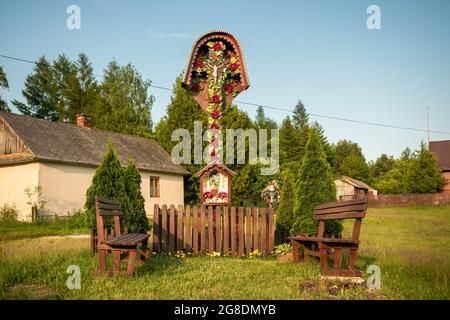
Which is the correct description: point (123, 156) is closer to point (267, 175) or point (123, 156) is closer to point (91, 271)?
point (267, 175)

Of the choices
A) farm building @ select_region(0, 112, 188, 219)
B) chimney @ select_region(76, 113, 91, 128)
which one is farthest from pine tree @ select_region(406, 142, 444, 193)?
chimney @ select_region(76, 113, 91, 128)

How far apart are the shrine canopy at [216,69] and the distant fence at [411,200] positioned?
121ft

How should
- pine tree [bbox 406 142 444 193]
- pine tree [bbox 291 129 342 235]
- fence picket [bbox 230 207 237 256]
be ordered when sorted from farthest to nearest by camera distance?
pine tree [bbox 406 142 444 193] < fence picket [bbox 230 207 237 256] < pine tree [bbox 291 129 342 235]

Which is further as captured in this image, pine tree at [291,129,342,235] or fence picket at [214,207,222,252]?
fence picket at [214,207,222,252]

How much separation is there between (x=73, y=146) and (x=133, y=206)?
14109mm

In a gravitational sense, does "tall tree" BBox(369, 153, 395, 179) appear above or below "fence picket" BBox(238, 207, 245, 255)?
above

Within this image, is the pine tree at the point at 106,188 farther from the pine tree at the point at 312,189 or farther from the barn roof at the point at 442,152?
the barn roof at the point at 442,152

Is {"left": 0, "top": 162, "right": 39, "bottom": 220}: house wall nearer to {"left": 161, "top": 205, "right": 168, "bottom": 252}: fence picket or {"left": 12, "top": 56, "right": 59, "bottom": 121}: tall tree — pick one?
{"left": 161, "top": 205, "right": 168, "bottom": 252}: fence picket

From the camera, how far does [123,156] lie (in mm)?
24688

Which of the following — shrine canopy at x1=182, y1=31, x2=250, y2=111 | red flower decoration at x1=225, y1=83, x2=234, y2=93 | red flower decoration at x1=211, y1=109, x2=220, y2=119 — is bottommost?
red flower decoration at x1=211, y1=109, x2=220, y2=119

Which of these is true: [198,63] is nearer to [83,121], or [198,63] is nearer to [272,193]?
[272,193]

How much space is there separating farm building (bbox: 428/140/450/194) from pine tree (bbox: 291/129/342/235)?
146 feet

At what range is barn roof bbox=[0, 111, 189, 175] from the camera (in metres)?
19.0
